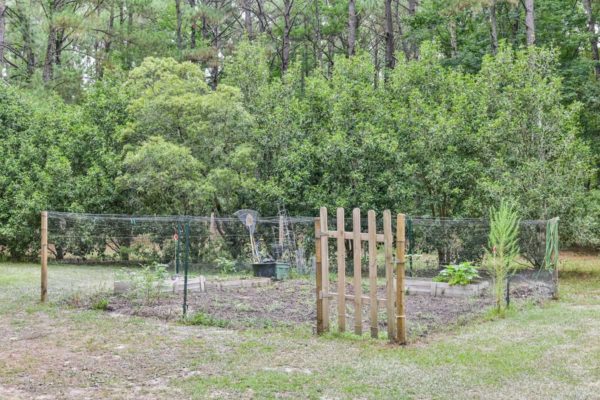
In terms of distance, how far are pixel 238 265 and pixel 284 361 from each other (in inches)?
281

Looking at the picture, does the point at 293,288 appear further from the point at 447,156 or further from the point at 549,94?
the point at 549,94

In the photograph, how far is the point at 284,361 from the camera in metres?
5.29

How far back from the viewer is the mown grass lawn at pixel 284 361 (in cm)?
447

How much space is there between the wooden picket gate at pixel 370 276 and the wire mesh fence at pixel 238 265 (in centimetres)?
59

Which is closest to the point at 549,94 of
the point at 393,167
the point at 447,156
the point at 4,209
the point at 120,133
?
the point at 447,156

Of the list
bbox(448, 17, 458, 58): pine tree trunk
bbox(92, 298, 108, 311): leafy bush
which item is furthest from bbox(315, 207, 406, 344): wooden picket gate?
bbox(448, 17, 458, 58): pine tree trunk

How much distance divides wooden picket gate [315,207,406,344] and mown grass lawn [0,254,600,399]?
25 cm

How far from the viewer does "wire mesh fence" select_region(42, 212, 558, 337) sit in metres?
7.85

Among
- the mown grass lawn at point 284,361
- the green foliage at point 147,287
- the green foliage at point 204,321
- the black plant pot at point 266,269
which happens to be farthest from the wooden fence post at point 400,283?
the black plant pot at point 266,269

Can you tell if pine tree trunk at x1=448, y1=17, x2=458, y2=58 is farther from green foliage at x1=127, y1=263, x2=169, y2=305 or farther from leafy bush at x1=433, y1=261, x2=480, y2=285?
green foliage at x1=127, y1=263, x2=169, y2=305

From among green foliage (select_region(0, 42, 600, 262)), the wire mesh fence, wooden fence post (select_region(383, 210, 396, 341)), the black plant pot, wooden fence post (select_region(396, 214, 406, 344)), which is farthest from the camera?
green foliage (select_region(0, 42, 600, 262))

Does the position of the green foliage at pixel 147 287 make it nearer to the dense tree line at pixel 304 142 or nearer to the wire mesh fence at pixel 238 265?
the wire mesh fence at pixel 238 265

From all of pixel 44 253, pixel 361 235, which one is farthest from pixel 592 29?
pixel 44 253

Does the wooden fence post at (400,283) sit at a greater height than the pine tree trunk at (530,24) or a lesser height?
lesser
